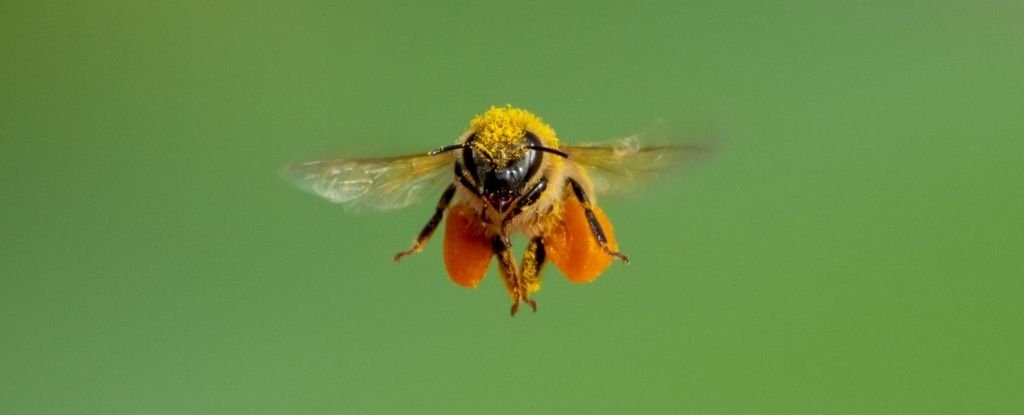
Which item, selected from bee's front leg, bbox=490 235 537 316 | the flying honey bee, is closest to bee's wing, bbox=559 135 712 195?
the flying honey bee

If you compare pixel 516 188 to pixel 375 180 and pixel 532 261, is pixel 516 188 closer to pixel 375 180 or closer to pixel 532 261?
pixel 532 261

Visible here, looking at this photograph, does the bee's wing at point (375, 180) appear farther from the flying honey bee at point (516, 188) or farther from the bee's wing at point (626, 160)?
the bee's wing at point (626, 160)

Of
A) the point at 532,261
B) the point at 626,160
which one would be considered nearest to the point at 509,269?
the point at 532,261

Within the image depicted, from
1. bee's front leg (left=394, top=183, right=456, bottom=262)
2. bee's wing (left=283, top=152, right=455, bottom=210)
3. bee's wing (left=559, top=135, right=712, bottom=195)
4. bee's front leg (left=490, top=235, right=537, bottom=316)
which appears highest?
bee's wing (left=283, top=152, right=455, bottom=210)

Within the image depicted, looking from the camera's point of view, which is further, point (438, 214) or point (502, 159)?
point (438, 214)

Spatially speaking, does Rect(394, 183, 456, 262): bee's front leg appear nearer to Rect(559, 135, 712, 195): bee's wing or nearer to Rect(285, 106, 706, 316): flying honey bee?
Rect(285, 106, 706, 316): flying honey bee

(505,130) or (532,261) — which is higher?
(505,130)
